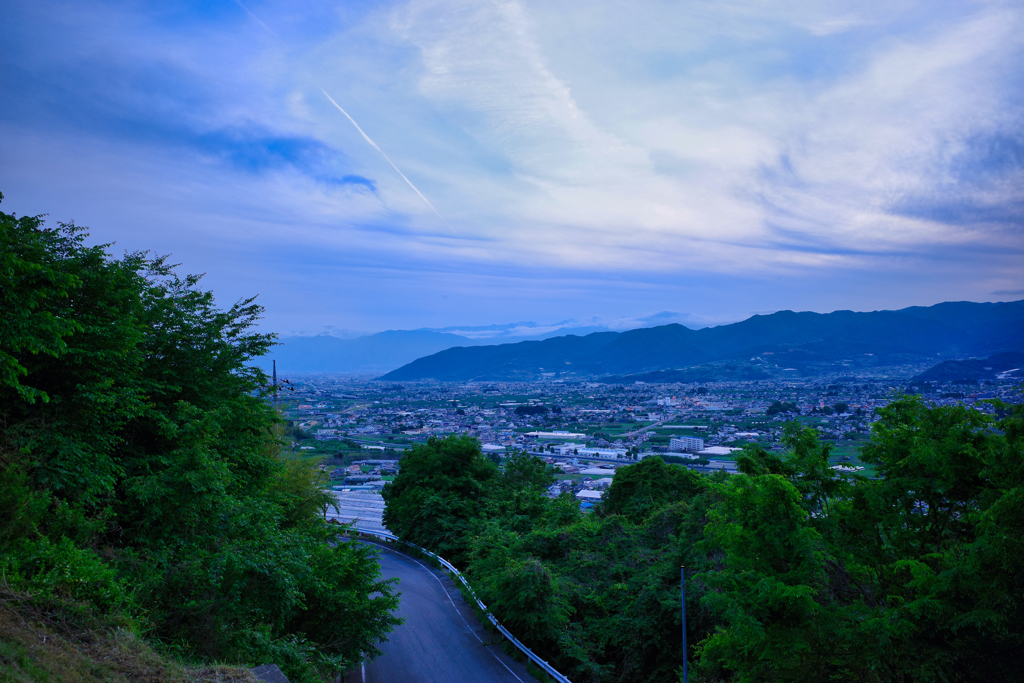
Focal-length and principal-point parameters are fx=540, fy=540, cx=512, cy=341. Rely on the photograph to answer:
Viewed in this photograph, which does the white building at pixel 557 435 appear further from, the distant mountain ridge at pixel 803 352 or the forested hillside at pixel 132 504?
the distant mountain ridge at pixel 803 352

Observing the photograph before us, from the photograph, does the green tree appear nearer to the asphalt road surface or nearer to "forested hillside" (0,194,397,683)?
the asphalt road surface

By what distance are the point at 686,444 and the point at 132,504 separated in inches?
1716

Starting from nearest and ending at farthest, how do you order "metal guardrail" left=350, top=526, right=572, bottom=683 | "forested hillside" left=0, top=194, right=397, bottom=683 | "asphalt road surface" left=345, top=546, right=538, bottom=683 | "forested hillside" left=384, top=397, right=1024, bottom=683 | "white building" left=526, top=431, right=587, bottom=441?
"forested hillside" left=0, top=194, right=397, bottom=683 < "forested hillside" left=384, top=397, right=1024, bottom=683 < "metal guardrail" left=350, top=526, right=572, bottom=683 < "asphalt road surface" left=345, top=546, right=538, bottom=683 < "white building" left=526, top=431, right=587, bottom=441

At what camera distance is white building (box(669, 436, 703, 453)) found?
4436 centimetres

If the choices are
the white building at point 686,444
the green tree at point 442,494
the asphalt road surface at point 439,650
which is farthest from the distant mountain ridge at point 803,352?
the asphalt road surface at point 439,650

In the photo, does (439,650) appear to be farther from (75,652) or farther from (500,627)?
(75,652)

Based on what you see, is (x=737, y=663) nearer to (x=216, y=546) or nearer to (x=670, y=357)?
(x=216, y=546)

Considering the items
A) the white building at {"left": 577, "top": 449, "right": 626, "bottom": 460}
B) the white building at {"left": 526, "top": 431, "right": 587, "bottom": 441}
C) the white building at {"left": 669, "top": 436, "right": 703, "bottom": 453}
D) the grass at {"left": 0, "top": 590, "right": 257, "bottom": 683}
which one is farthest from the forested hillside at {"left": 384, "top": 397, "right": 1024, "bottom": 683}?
the white building at {"left": 526, "top": 431, "right": 587, "bottom": 441}

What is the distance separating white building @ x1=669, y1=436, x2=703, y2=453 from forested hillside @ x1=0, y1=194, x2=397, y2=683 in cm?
3666

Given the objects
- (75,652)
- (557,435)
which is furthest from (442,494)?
(557,435)

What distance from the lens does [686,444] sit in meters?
46.7

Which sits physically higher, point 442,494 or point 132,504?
point 132,504

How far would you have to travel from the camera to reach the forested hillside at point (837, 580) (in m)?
7.92

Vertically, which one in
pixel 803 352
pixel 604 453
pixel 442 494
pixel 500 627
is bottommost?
pixel 604 453
